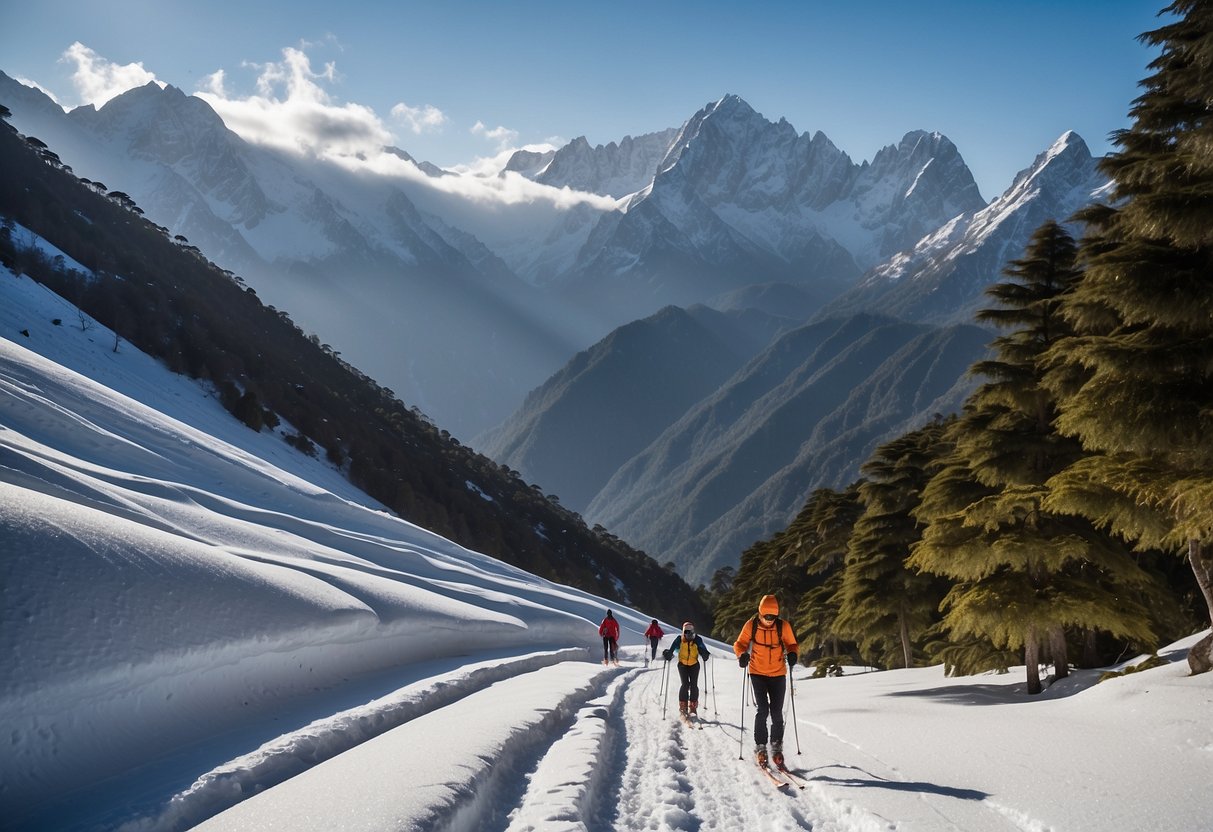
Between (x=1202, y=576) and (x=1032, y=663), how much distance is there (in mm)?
3595

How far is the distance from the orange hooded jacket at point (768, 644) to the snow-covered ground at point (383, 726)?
1.19 metres

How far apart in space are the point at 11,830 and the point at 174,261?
3694 inches

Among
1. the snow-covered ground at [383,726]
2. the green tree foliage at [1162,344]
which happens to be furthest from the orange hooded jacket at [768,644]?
the green tree foliage at [1162,344]

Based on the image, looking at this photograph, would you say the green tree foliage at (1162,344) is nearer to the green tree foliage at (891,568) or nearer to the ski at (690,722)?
the ski at (690,722)

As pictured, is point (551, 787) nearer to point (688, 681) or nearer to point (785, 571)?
point (688, 681)

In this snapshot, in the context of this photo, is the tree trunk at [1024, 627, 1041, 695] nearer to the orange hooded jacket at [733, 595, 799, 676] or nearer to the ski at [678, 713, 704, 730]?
the ski at [678, 713, 704, 730]

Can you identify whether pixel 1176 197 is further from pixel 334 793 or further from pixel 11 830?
pixel 11 830

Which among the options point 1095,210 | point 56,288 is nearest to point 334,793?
point 1095,210

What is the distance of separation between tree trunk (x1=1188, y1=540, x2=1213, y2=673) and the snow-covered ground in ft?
0.73

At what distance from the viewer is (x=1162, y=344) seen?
9953mm

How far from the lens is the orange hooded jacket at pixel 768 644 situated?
9523 mm

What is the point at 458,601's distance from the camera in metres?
24.3

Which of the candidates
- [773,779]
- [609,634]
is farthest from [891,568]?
[773,779]

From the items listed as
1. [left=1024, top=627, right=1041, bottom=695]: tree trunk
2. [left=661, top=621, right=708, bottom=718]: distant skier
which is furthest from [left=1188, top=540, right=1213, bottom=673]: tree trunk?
[left=661, top=621, right=708, bottom=718]: distant skier
